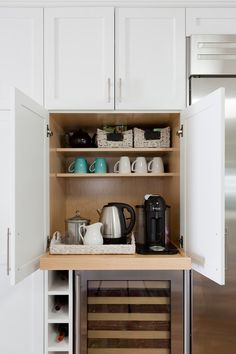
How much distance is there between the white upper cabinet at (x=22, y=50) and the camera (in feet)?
5.41

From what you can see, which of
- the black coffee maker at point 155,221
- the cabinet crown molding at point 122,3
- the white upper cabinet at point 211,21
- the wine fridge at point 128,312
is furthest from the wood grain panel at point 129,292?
the cabinet crown molding at point 122,3

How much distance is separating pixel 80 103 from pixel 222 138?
74 centimetres

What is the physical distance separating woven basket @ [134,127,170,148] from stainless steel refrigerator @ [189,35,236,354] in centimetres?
28

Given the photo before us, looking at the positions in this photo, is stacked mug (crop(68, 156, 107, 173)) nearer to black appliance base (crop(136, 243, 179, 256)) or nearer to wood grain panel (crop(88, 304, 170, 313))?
black appliance base (crop(136, 243, 179, 256))

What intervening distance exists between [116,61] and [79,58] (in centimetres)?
19

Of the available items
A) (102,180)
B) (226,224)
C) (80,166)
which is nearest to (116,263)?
(226,224)

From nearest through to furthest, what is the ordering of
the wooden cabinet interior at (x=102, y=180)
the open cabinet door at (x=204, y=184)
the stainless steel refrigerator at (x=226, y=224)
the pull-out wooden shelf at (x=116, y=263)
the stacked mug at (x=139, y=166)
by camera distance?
1. the open cabinet door at (x=204, y=184)
2. the pull-out wooden shelf at (x=116, y=263)
3. the stainless steel refrigerator at (x=226, y=224)
4. the wooden cabinet interior at (x=102, y=180)
5. the stacked mug at (x=139, y=166)

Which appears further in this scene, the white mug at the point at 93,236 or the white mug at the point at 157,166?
the white mug at the point at 157,166

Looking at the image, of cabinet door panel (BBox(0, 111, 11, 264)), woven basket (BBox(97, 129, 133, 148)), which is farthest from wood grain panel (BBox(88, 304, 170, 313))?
woven basket (BBox(97, 129, 133, 148))

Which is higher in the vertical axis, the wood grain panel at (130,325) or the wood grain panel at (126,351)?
the wood grain panel at (130,325)

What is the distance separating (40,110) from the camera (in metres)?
1.54

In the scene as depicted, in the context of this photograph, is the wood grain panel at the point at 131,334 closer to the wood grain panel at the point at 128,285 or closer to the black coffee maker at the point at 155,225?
the wood grain panel at the point at 128,285

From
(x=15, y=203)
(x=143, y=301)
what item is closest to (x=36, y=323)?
(x=143, y=301)

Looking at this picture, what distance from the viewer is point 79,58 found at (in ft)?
5.41
